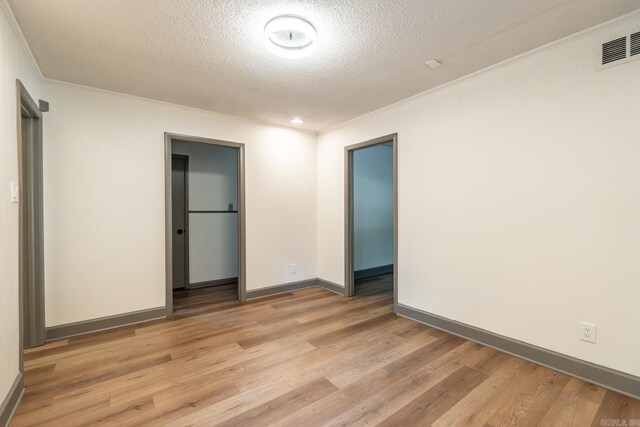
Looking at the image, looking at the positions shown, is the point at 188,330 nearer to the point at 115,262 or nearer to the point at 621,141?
the point at 115,262

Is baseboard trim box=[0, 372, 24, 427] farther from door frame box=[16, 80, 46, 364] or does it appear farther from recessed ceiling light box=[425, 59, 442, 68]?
recessed ceiling light box=[425, 59, 442, 68]

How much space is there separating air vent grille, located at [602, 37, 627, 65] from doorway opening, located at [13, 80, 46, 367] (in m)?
4.52

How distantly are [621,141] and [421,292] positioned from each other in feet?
6.85

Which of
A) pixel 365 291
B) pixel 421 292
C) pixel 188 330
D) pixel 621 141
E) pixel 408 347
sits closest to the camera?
pixel 621 141

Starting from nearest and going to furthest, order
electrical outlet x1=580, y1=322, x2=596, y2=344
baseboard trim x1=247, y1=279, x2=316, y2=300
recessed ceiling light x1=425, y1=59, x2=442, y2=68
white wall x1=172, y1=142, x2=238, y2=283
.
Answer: electrical outlet x1=580, y1=322, x2=596, y2=344 < recessed ceiling light x1=425, y1=59, x2=442, y2=68 < baseboard trim x1=247, y1=279, x2=316, y2=300 < white wall x1=172, y1=142, x2=238, y2=283

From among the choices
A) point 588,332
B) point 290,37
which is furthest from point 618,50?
point 290,37

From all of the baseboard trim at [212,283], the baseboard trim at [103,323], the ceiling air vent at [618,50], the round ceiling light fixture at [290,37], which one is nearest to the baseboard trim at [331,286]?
the baseboard trim at [212,283]

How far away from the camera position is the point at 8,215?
180 centimetres

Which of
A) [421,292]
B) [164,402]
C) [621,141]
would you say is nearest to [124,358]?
[164,402]

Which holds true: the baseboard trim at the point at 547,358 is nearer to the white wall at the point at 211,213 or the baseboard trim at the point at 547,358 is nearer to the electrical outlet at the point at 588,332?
the electrical outlet at the point at 588,332

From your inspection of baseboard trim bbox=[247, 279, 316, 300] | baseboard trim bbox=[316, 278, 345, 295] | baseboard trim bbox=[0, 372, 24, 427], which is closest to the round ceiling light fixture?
baseboard trim bbox=[0, 372, 24, 427]

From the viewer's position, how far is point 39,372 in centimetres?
221

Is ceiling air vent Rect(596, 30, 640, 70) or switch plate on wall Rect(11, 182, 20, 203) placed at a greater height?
ceiling air vent Rect(596, 30, 640, 70)

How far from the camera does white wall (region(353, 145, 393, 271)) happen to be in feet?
16.8
